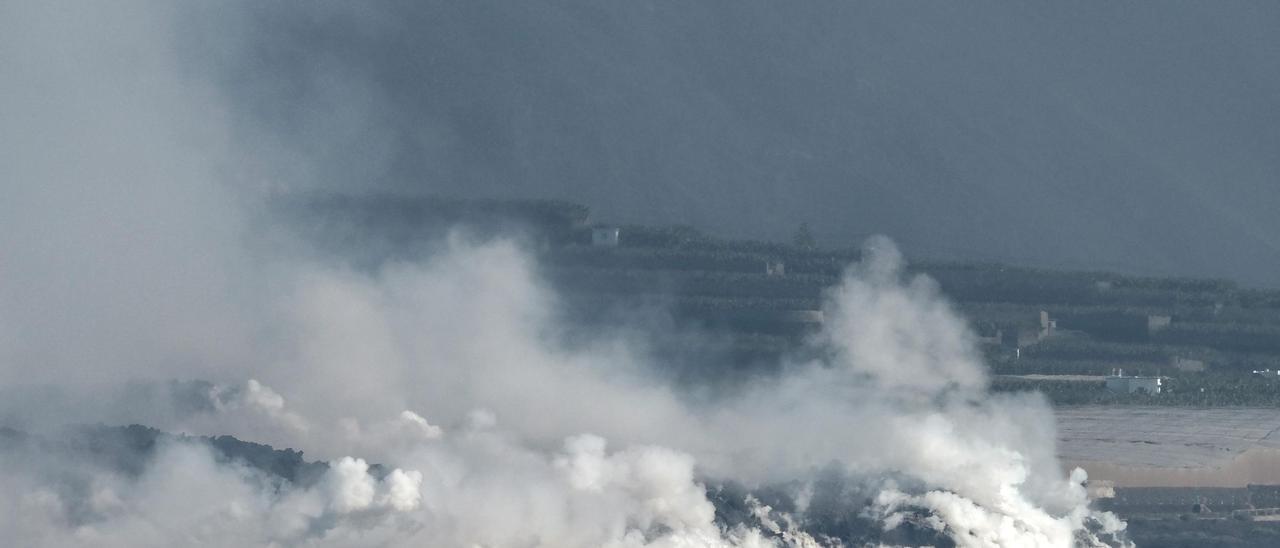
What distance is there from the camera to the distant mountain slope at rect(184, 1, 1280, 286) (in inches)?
5143

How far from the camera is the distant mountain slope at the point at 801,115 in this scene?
429 ft

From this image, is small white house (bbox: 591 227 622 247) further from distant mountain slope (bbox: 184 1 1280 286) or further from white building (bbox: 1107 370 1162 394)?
white building (bbox: 1107 370 1162 394)

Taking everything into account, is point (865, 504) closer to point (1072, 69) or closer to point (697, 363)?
point (697, 363)

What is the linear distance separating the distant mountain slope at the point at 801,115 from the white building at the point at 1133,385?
10436mm

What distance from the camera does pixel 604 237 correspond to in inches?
4929

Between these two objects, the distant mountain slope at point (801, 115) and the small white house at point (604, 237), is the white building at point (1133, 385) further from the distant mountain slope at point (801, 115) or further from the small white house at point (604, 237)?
the small white house at point (604, 237)

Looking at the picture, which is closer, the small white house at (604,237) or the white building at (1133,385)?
the white building at (1133,385)

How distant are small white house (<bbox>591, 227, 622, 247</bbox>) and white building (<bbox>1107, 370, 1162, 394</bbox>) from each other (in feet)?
79.3

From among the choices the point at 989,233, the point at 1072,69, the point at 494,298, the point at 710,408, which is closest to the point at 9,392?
the point at 494,298

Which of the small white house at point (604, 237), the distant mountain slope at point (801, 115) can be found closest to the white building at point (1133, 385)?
the distant mountain slope at point (801, 115)

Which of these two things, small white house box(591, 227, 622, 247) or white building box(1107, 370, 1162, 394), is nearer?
white building box(1107, 370, 1162, 394)

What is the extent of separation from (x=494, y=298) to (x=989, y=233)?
1118 inches

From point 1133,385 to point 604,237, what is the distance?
25762mm

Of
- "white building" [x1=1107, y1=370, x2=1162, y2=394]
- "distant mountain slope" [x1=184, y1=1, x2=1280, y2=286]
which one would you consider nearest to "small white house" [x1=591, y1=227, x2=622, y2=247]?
"distant mountain slope" [x1=184, y1=1, x2=1280, y2=286]
